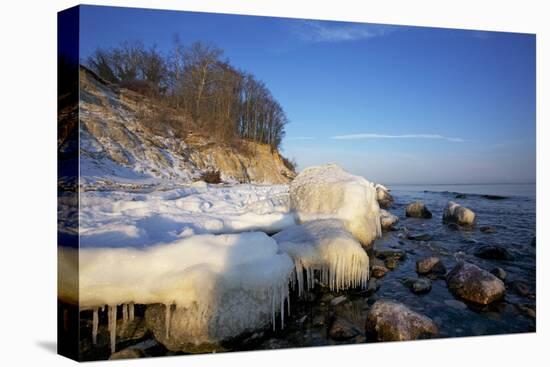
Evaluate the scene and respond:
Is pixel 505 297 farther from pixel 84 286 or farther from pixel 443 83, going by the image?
pixel 84 286

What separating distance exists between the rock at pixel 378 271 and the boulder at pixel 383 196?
0.71 m

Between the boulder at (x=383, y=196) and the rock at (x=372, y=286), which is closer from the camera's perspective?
the rock at (x=372, y=286)

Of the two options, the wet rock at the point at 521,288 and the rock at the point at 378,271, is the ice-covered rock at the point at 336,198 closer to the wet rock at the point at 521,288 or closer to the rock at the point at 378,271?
the rock at the point at 378,271

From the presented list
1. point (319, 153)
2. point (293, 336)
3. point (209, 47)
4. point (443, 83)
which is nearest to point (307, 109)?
point (319, 153)

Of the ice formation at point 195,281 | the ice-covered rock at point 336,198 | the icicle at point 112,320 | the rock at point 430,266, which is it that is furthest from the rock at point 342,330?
the icicle at point 112,320

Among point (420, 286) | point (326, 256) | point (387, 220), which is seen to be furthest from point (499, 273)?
point (326, 256)

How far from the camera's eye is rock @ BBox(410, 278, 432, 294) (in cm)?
472

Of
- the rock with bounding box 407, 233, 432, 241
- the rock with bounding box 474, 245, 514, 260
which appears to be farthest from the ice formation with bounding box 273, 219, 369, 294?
the rock with bounding box 474, 245, 514, 260

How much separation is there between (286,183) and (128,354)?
2057 millimetres

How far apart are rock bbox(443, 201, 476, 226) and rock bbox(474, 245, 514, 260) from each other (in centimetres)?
31

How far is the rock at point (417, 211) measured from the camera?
532cm

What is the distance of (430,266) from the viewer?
502 centimetres

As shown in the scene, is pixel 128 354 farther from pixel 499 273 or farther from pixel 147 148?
pixel 499 273

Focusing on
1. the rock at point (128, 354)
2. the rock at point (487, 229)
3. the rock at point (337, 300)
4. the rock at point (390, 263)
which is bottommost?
the rock at point (128, 354)
